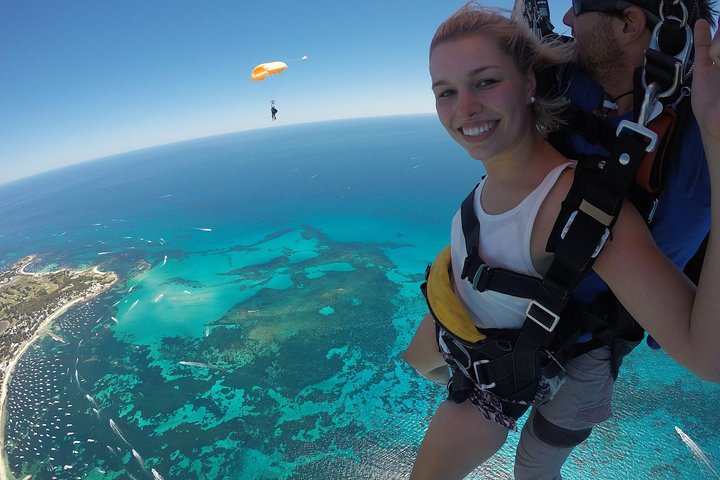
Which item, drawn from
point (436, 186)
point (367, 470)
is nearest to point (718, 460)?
point (367, 470)

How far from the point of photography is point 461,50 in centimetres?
147

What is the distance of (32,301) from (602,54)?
4001 centimetres

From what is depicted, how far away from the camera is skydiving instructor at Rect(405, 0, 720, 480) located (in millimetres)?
937

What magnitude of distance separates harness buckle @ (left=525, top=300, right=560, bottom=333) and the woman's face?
0.70m

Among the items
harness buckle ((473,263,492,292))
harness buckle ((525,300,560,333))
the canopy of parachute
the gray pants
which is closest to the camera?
harness buckle ((525,300,560,333))

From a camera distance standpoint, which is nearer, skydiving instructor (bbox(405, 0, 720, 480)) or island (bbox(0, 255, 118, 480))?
skydiving instructor (bbox(405, 0, 720, 480))

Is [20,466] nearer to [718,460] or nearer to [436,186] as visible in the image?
[718,460]

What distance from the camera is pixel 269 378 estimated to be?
16781 mm

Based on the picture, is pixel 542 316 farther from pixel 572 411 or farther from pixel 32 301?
pixel 32 301

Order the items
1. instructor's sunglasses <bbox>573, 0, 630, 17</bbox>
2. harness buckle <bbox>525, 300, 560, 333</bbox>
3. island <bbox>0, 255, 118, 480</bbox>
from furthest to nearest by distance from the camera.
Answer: island <bbox>0, 255, 118, 480</bbox> → harness buckle <bbox>525, 300, 560, 333</bbox> → instructor's sunglasses <bbox>573, 0, 630, 17</bbox>

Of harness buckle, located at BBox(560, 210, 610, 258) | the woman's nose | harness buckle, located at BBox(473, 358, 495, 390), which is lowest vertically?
harness buckle, located at BBox(473, 358, 495, 390)

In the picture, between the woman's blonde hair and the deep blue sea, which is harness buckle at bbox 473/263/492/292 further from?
the deep blue sea

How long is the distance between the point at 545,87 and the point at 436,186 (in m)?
49.6

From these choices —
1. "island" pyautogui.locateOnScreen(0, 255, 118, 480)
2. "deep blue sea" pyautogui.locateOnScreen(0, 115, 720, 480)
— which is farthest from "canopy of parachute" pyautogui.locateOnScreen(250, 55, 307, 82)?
"island" pyautogui.locateOnScreen(0, 255, 118, 480)
